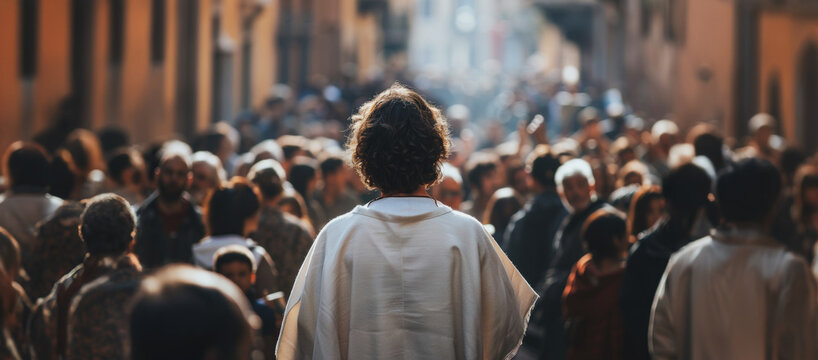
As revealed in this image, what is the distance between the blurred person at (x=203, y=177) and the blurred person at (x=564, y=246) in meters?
2.24

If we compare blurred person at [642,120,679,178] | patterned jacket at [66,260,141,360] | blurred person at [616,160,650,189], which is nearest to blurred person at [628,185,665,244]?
blurred person at [616,160,650,189]

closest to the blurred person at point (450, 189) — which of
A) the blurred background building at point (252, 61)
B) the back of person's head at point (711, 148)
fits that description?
the back of person's head at point (711, 148)

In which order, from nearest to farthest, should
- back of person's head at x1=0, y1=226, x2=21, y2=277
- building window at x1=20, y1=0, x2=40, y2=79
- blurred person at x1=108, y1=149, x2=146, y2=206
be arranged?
back of person's head at x1=0, y1=226, x2=21, y2=277 → blurred person at x1=108, y1=149, x2=146, y2=206 → building window at x1=20, y1=0, x2=40, y2=79

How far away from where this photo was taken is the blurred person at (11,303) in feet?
13.1

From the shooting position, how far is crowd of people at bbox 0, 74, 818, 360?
13.3ft

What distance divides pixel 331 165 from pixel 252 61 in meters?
18.2

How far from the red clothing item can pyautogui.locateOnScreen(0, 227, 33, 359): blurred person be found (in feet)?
7.99

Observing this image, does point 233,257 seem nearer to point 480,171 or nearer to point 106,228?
point 106,228

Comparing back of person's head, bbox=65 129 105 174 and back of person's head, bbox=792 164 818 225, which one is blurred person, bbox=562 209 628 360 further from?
back of person's head, bbox=65 129 105 174

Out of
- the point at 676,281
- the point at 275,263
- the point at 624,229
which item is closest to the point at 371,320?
the point at 676,281

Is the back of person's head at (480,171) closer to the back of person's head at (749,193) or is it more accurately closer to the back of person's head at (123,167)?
the back of person's head at (123,167)

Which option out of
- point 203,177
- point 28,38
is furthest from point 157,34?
point 203,177

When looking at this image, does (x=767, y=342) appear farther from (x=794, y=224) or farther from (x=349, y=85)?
(x=349, y=85)

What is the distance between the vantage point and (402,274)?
13.1ft
